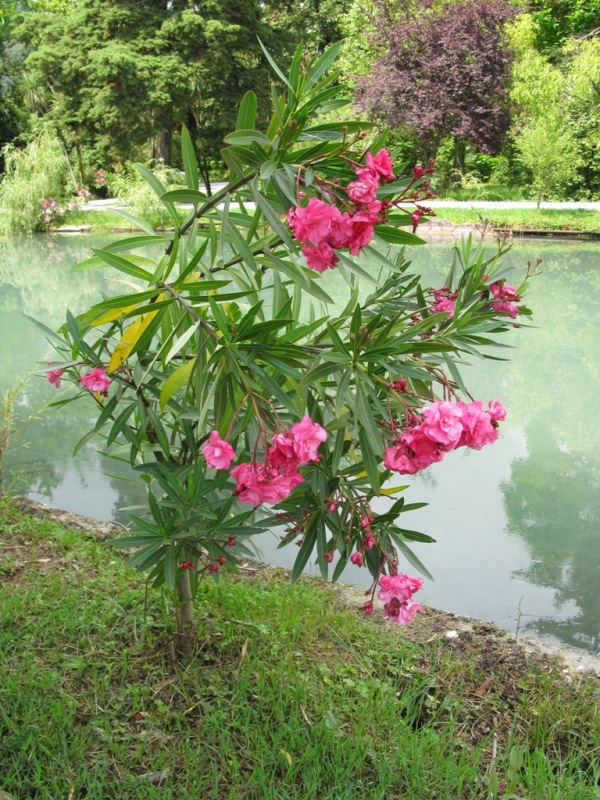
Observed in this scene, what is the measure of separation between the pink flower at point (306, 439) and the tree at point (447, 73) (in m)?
15.1

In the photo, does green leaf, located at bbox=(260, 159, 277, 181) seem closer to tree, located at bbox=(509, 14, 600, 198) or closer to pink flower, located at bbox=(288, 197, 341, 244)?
pink flower, located at bbox=(288, 197, 341, 244)

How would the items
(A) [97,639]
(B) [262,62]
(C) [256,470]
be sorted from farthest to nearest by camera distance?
(B) [262,62] → (A) [97,639] → (C) [256,470]

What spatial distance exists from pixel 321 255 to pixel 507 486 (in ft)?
8.54

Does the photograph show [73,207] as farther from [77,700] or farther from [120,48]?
[77,700]

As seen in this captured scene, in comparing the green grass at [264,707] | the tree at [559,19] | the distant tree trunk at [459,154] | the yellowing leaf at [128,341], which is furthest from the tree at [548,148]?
the yellowing leaf at [128,341]

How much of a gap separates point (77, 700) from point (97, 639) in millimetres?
233

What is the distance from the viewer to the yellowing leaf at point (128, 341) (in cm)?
146

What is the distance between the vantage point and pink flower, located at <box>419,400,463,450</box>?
107cm

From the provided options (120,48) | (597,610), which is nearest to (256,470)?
(597,610)

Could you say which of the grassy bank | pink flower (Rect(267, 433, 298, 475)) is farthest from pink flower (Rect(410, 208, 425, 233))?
the grassy bank

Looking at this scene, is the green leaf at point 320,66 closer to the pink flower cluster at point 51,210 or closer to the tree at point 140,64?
the pink flower cluster at point 51,210

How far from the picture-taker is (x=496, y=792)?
1367 millimetres

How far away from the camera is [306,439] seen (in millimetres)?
1127

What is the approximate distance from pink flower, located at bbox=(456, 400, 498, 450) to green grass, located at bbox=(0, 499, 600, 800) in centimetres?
68
